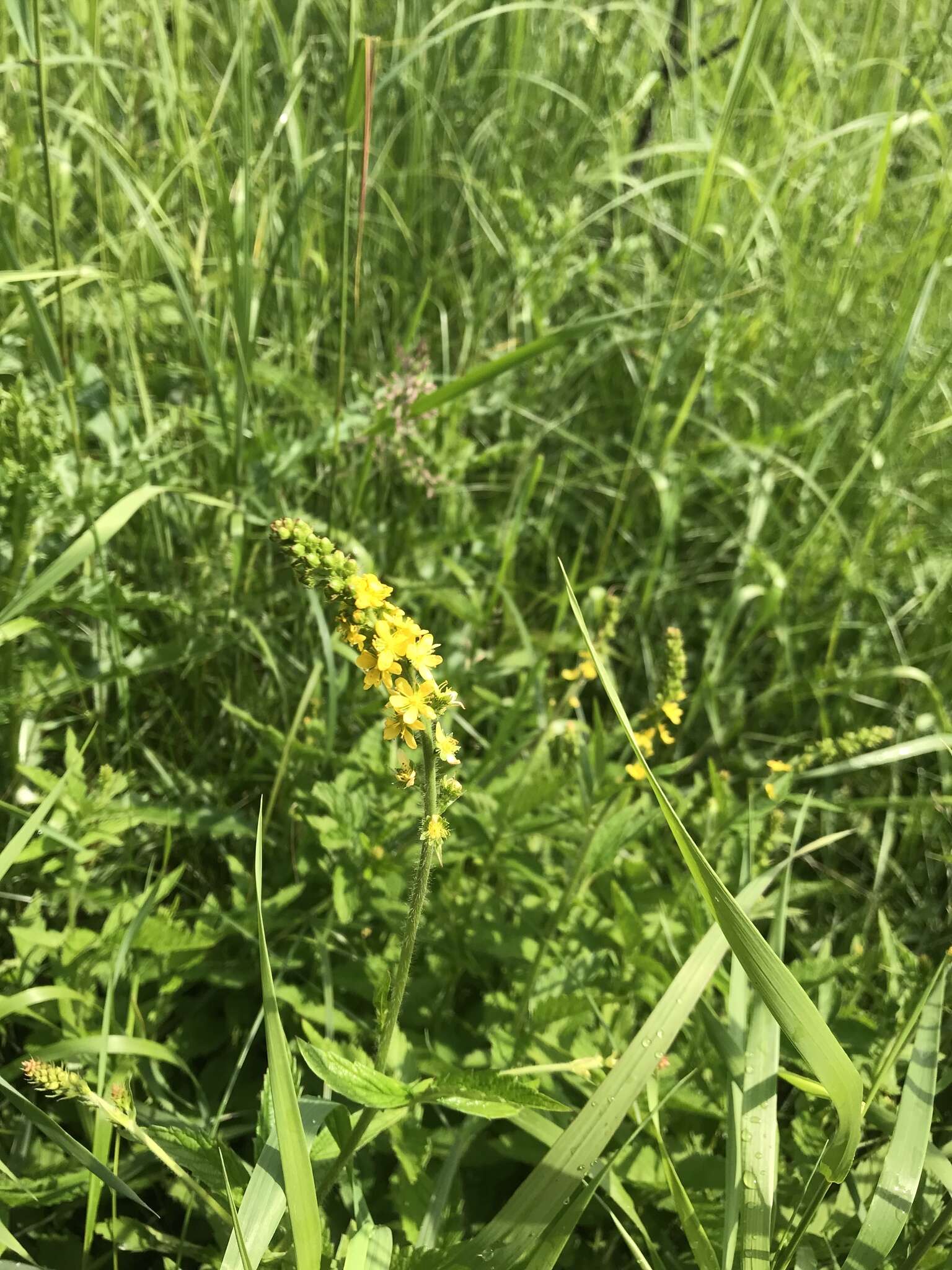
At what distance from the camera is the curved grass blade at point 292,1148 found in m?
0.86

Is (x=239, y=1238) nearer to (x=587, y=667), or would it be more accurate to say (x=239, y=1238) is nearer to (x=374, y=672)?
(x=374, y=672)

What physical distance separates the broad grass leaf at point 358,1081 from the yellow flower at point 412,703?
1.13 feet

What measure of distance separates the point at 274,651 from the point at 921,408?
79.7 inches

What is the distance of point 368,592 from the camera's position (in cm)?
93

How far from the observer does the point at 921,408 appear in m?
2.60

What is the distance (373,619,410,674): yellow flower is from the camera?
3.01 feet

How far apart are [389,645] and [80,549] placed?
0.75m

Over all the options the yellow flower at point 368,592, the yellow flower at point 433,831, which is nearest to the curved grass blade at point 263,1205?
the yellow flower at point 433,831

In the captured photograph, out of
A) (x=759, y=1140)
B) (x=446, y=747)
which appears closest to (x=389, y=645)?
(x=446, y=747)

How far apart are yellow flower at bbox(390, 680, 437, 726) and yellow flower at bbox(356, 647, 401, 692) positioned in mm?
11

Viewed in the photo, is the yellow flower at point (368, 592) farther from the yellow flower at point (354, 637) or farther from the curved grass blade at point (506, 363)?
the curved grass blade at point (506, 363)

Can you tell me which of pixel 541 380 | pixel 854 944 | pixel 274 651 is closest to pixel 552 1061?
pixel 854 944

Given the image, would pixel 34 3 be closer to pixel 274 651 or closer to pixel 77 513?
pixel 77 513

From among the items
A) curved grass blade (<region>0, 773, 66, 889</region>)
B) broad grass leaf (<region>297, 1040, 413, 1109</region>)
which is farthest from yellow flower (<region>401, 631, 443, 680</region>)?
curved grass blade (<region>0, 773, 66, 889</region>)
